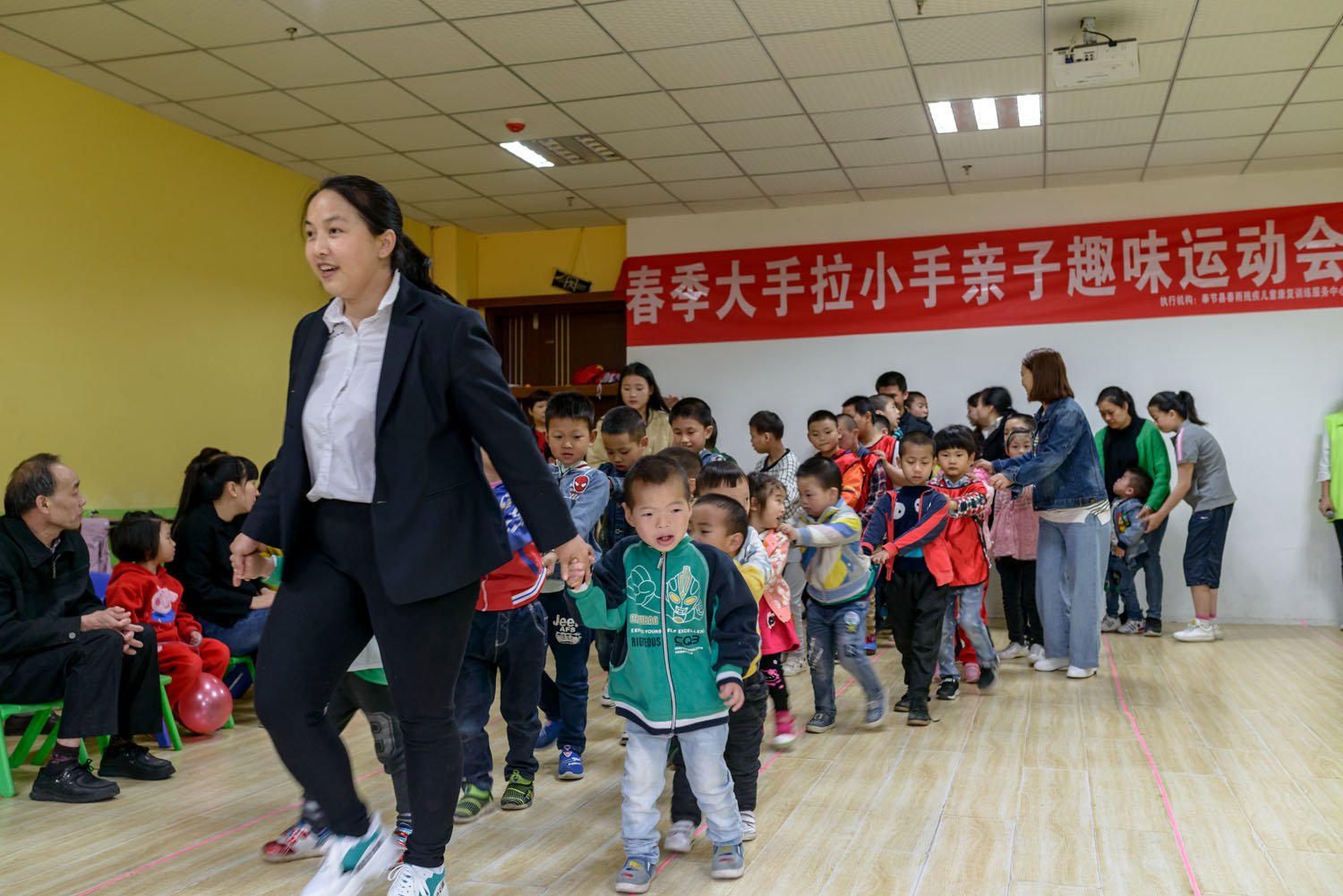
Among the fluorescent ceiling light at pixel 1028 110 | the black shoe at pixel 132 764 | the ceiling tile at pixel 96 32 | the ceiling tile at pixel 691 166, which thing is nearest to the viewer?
the black shoe at pixel 132 764

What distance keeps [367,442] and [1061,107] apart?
207 inches

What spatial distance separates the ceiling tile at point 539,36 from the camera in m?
5.00

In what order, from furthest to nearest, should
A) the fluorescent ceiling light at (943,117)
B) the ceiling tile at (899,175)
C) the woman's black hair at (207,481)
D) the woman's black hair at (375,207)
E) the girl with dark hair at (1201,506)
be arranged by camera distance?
the ceiling tile at (899,175) → the girl with dark hair at (1201,506) → the fluorescent ceiling light at (943,117) → the woman's black hair at (207,481) → the woman's black hair at (375,207)

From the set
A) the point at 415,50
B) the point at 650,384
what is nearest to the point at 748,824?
the point at 650,384

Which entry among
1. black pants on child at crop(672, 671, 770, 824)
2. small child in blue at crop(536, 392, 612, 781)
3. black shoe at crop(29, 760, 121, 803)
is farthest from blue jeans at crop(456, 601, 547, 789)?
black shoe at crop(29, 760, 121, 803)

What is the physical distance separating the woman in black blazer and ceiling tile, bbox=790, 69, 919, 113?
13.5 ft

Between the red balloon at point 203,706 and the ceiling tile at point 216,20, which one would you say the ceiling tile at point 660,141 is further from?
the red balloon at point 203,706

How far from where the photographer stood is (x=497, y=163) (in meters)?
7.23

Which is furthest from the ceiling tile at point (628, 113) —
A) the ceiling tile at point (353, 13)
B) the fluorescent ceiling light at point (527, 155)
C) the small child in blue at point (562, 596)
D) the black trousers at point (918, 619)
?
the black trousers at point (918, 619)

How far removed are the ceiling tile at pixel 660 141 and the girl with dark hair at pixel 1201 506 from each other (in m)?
3.25

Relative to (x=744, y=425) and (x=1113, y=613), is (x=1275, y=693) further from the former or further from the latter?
(x=744, y=425)

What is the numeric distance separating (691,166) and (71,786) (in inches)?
208

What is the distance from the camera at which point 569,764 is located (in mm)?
3553

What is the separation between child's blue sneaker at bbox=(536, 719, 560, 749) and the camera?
3.98m
